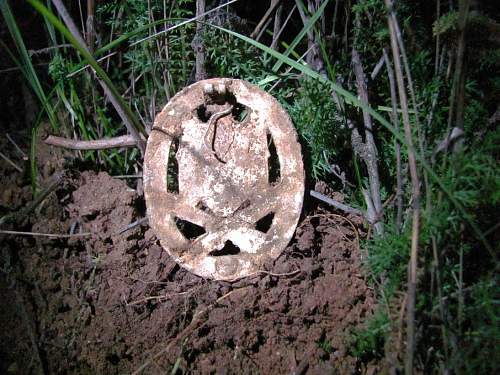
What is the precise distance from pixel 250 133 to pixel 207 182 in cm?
24

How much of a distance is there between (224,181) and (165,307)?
0.48 metres

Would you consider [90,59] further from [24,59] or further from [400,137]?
[400,137]

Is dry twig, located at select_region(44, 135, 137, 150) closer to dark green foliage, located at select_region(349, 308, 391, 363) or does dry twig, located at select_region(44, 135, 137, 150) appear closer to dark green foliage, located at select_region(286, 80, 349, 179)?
dark green foliage, located at select_region(286, 80, 349, 179)

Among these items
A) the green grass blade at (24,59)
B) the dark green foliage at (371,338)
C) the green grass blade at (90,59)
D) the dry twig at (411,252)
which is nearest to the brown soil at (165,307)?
the dark green foliage at (371,338)

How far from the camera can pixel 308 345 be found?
4.72ft

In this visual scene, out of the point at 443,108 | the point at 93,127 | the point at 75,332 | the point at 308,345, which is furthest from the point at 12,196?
the point at 443,108

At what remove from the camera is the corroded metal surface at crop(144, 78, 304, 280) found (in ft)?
5.17

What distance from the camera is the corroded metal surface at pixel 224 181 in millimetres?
1576

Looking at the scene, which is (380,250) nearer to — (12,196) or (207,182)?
(207,182)

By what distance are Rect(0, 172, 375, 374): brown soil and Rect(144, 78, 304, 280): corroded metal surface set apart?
77 mm

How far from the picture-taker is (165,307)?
1.53 meters

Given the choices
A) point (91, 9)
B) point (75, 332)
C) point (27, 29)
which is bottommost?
point (75, 332)

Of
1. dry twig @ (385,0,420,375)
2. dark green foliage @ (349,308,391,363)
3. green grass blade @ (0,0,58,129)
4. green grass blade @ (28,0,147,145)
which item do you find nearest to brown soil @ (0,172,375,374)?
dark green foliage @ (349,308,391,363)

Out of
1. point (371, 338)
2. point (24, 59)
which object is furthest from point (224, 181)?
point (24, 59)
